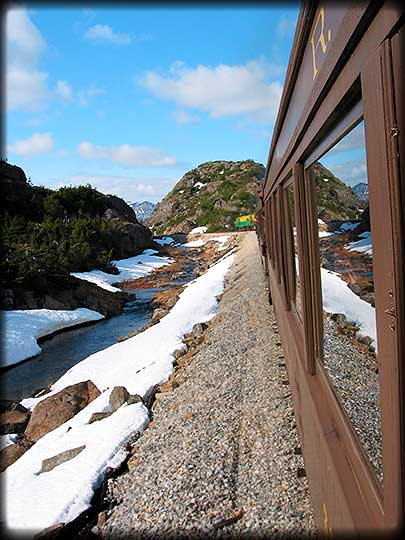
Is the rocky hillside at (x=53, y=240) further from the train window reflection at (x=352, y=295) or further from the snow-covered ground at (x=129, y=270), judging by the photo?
the train window reflection at (x=352, y=295)

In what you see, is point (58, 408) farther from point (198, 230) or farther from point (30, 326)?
point (198, 230)

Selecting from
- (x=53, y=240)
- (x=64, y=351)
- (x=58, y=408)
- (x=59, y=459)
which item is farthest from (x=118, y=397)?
(x=53, y=240)

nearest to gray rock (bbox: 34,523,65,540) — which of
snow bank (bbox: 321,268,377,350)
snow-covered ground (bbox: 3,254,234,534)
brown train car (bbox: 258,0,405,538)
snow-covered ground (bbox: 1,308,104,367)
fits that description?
snow-covered ground (bbox: 3,254,234,534)

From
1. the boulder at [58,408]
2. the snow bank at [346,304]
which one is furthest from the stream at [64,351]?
the snow bank at [346,304]

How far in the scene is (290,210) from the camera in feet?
12.2

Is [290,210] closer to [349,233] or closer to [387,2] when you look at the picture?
[349,233]

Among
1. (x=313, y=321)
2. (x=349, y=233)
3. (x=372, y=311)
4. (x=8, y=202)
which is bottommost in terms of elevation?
(x=313, y=321)

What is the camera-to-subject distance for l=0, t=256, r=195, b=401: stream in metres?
10.3

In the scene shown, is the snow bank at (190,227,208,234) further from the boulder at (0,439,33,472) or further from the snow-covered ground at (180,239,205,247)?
the boulder at (0,439,33,472)

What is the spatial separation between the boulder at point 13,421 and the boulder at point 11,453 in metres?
0.67

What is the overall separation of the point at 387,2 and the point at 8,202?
32.8 metres

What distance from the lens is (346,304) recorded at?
1875mm

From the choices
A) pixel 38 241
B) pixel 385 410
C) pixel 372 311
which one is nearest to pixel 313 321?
pixel 372 311

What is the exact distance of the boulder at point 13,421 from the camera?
292 inches
